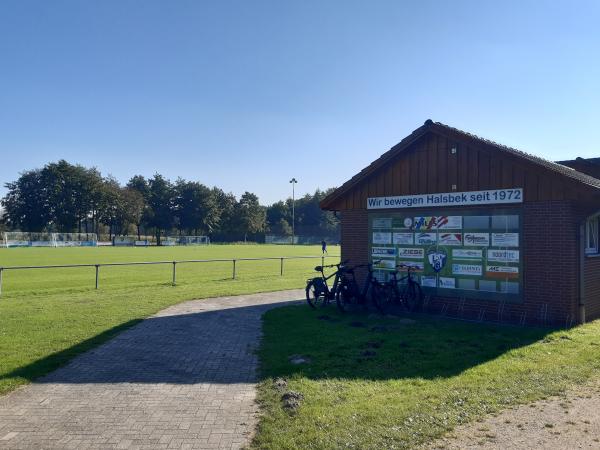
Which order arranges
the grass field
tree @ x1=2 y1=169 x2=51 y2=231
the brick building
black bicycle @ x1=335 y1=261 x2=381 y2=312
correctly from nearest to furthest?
the grass field → the brick building → black bicycle @ x1=335 y1=261 x2=381 y2=312 → tree @ x1=2 y1=169 x2=51 y2=231

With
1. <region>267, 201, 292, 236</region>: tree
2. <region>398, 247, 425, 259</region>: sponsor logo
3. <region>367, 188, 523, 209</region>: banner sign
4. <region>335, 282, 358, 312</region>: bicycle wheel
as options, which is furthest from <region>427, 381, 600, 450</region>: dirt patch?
<region>267, 201, 292, 236</region>: tree

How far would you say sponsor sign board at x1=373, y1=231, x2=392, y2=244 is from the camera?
12656mm

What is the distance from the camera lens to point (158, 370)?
6996 millimetres

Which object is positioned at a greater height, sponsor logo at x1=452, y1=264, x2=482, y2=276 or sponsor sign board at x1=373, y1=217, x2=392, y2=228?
sponsor sign board at x1=373, y1=217, x2=392, y2=228

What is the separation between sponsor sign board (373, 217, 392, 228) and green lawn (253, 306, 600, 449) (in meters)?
2.98

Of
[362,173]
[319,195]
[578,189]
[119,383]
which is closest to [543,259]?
[578,189]

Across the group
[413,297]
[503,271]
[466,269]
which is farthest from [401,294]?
[503,271]

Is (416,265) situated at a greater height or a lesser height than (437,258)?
lesser

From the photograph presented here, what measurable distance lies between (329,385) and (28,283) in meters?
17.4

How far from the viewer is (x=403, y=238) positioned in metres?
12.4

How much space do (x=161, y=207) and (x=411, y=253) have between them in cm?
9578

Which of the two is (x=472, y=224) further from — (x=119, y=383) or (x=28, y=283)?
(x=28, y=283)

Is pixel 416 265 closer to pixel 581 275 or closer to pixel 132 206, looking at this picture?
pixel 581 275

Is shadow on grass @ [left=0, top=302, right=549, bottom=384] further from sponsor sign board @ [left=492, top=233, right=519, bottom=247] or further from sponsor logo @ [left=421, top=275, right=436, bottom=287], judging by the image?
sponsor sign board @ [left=492, top=233, right=519, bottom=247]
